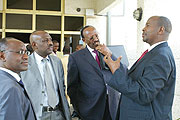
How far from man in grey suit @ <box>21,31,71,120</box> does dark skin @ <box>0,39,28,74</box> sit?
75 cm

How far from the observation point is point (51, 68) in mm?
2564

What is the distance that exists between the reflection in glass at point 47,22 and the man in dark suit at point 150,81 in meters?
6.32

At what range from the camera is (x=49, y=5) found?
8.06m

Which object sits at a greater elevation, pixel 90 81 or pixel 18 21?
pixel 18 21

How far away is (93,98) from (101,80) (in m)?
0.22

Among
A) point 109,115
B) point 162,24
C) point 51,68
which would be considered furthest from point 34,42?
point 162,24

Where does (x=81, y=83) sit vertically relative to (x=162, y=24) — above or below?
below

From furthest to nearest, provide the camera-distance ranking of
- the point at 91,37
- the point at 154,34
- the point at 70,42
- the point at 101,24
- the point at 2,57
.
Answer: the point at 101,24, the point at 70,42, the point at 91,37, the point at 154,34, the point at 2,57

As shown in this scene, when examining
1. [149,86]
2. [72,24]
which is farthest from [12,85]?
[72,24]

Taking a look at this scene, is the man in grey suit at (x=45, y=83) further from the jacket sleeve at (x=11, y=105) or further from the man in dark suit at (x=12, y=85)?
the jacket sleeve at (x=11, y=105)

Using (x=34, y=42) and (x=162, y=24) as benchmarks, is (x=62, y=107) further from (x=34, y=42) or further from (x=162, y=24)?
(x=162, y=24)

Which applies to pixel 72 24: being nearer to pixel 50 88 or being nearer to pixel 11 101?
pixel 50 88

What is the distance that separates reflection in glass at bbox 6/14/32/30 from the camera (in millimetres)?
7730

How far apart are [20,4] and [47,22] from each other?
1035 mm
